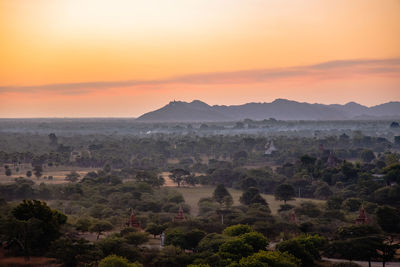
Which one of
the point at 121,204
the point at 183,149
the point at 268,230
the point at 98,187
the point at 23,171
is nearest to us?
the point at 268,230

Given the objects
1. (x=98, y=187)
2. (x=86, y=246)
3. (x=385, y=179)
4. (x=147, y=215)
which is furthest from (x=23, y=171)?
(x=86, y=246)

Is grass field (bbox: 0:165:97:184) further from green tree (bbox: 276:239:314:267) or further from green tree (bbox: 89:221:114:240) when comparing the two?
green tree (bbox: 276:239:314:267)

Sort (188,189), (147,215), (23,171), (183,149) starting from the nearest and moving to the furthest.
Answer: (147,215)
(188,189)
(23,171)
(183,149)

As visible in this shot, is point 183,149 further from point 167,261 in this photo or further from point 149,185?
point 167,261

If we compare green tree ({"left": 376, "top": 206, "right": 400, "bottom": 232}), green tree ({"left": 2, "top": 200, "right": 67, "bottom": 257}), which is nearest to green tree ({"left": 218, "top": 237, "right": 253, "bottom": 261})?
green tree ({"left": 2, "top": 200, "right": 67, "bottom": 257})

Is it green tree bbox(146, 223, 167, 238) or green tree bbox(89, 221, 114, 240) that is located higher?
green tree bbox(89, 221, 114, 240)

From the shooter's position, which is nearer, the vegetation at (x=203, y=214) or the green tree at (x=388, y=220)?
the vegetation at (x=203, y=214)

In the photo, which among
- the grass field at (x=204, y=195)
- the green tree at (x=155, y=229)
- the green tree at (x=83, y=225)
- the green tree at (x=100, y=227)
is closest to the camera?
the green tree at (x=100, y=227)

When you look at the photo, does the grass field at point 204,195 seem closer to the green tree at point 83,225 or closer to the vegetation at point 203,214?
the vegetation at point 203,214

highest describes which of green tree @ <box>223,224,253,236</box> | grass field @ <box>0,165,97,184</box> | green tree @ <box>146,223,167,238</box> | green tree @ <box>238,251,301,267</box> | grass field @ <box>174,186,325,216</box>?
green tree @ <box>238,251,301,267</box>

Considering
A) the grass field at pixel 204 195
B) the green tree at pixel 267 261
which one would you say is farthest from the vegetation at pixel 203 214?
the grass field at pixel 204 195

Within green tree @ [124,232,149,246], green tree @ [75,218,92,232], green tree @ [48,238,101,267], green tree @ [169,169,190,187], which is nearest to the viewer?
green tree @ [48,238,101,267]
